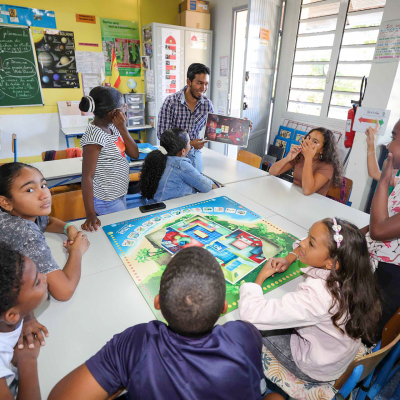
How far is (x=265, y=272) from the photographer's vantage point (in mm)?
1125

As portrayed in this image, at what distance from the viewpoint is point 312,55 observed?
12.2ft

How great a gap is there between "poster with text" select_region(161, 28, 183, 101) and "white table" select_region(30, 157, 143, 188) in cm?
229

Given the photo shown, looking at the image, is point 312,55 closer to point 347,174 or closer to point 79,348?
point 347,174

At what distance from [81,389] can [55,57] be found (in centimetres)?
454

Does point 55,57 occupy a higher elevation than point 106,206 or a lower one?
higher

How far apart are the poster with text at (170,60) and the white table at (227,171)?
2.14 metres

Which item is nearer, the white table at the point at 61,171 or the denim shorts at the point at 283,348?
the denim shorts at the point at 283,348

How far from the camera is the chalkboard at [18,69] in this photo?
363 centimetres

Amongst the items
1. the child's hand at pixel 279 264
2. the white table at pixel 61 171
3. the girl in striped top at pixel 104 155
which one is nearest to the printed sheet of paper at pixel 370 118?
the child's hand at pixel 279 264

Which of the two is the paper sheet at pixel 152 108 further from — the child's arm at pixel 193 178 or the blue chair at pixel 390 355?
the blue chair at pixel 390 355

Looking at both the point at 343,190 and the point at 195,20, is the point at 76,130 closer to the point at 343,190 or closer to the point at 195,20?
the point at 195,20

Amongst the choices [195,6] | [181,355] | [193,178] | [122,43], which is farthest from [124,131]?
[195,6]

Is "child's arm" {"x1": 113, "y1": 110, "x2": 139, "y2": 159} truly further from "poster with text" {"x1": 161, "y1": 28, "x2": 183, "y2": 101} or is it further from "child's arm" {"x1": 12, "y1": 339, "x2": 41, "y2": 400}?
"poster with text" {"x1": 161, "y1": 28, "x2": 183, "y2": 101}

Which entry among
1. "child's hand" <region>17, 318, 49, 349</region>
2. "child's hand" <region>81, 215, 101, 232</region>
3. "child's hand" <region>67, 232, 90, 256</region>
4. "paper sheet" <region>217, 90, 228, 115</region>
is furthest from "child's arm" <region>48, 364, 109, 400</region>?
"paper sheet" <region>217, 90, 228, 115</region>
